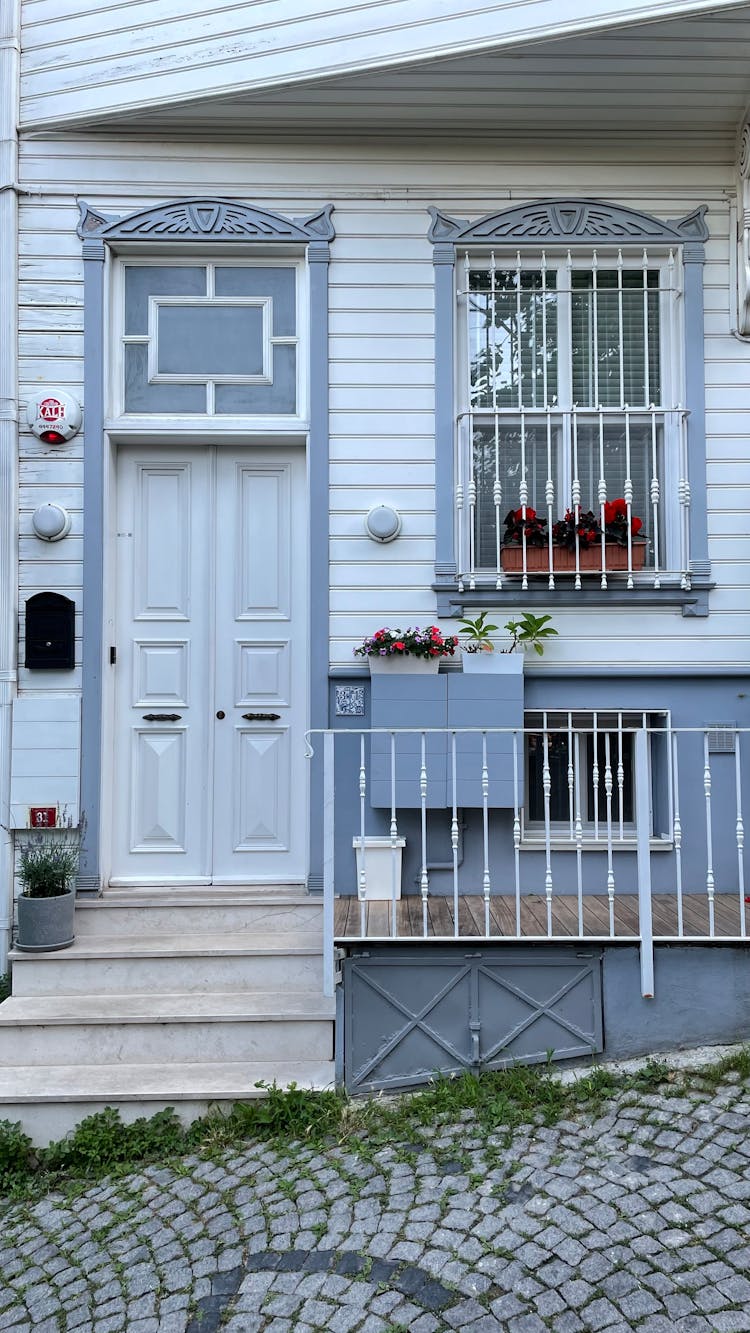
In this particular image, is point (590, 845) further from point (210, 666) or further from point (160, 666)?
point (160, 666)

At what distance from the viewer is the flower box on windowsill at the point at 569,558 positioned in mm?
4230

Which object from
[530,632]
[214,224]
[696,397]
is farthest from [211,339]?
[696,397]

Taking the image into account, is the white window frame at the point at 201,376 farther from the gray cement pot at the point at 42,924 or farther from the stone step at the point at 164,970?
the stone step at the point at 164,970

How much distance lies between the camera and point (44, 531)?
4.18m

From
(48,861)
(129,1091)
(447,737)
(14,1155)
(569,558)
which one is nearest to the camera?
(14,1155)

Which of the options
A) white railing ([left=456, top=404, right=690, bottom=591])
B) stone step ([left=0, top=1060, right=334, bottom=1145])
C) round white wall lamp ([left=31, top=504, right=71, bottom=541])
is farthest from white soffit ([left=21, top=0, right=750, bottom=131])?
stone step ([left=0, top=1060, right=334, bottom=1145])

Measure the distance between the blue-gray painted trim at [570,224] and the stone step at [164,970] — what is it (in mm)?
3604

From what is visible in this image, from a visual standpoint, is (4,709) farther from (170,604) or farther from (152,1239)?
(152,1239)

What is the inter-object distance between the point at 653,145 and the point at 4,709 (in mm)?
4305

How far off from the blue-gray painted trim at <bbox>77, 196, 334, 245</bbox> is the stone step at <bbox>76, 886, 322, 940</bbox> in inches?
129

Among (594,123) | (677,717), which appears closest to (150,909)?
(677,717)

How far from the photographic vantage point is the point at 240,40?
4.08 meters

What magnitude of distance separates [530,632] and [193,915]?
209 cm

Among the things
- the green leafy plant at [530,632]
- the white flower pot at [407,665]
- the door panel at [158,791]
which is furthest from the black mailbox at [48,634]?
the green leafy plant at [530,632]
